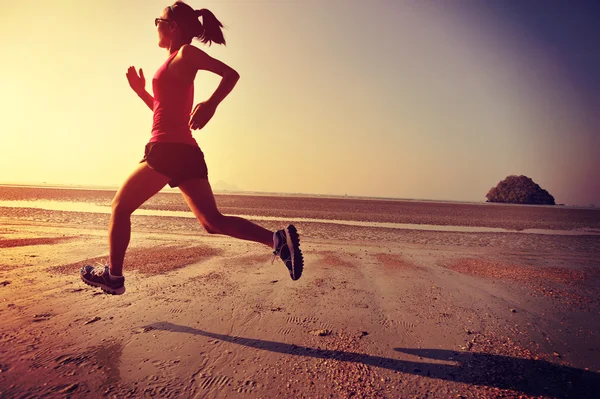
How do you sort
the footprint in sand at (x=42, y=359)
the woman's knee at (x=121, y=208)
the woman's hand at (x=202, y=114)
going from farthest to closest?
the woman's knee at (x=121, y=208) < the woman's hand at (x=202, y=114) < the footprint in sand at (x=42, y=359)

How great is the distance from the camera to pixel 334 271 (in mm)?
5699

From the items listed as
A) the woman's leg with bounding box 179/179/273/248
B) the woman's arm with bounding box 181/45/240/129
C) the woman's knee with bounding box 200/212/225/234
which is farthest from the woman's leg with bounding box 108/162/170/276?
the woman's arm with bounding box 181/45/240/129

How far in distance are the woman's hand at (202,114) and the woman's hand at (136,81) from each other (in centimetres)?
132

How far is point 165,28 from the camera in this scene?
2.91 meters

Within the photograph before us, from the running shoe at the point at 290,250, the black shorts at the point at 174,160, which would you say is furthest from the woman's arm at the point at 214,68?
the running shoe at the point at 290,250

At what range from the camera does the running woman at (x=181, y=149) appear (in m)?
2.60

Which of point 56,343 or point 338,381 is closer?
point 338,381

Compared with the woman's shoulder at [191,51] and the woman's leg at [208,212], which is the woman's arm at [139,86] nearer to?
the woman's shoulder at [191,51]

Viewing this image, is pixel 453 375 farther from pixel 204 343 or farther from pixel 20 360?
pixel 20 360

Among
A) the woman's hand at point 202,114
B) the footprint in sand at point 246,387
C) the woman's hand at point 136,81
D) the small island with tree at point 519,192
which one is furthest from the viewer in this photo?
the small island with tree at point 519,192

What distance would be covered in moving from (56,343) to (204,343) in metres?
1.15

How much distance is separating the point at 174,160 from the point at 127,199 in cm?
61

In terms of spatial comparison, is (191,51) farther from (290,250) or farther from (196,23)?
(290,250)

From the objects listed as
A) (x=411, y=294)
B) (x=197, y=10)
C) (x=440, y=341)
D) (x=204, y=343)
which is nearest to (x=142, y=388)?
(x=204, y=343)
